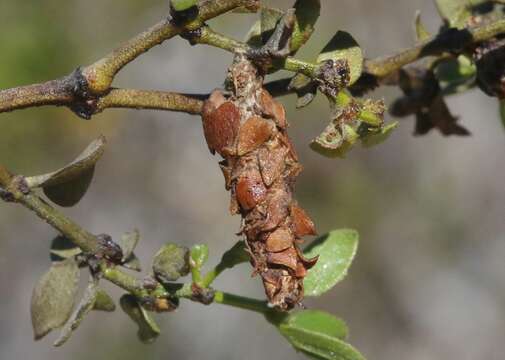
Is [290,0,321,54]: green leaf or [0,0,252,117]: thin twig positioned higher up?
Answer: [0,0,252,117]: thin twig

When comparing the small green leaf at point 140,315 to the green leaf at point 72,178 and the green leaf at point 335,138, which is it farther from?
the green leaf at point 335,138

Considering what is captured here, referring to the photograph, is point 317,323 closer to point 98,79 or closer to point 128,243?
point 128,243

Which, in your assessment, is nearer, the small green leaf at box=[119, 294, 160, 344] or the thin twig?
the thin twig

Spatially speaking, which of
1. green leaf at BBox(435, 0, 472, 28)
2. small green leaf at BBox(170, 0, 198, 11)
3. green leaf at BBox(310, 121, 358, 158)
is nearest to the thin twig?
small green leaf at BBox(170, 0, 198, 11)

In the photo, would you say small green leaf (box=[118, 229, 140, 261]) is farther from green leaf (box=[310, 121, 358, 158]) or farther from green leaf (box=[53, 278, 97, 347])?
green leaf (box=[310, 121, 358, 158])

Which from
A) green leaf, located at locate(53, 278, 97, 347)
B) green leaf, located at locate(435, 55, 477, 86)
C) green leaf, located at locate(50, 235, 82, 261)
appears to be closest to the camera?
green leaf, located at locate(53, 278, 97, 347)

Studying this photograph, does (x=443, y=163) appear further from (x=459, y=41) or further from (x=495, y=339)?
(x=459, y=41)

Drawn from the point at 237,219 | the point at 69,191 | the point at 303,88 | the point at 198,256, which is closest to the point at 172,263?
the point at 198,256
